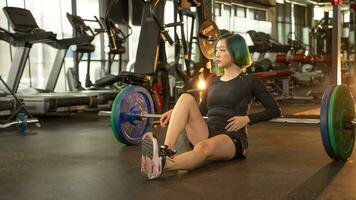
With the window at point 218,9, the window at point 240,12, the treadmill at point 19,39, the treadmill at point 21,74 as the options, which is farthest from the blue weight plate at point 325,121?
the window at point 240,12

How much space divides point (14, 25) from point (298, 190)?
15.4 feet

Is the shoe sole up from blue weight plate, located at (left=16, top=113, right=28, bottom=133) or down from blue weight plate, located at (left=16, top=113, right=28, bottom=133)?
up

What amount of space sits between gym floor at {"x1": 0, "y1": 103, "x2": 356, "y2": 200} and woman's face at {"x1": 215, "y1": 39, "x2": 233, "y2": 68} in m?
0.57

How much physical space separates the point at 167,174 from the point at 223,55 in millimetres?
701

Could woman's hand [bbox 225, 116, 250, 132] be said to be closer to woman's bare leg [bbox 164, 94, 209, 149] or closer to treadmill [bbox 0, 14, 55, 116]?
woman's bare leg [bbox 164, 94, 209, 149]

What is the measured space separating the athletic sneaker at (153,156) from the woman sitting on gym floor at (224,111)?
12 cm

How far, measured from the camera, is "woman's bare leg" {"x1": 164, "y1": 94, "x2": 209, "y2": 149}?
2.35 metres

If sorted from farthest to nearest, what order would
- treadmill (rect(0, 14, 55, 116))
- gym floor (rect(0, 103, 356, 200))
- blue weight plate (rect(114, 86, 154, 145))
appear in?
treadmill (rect(0, 14, 55, 116))
blue weight plate (rect(114, 86, 154, 145))
gym floor (rect(0, 103, 356, 200))

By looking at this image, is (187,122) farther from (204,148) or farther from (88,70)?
(88,70)

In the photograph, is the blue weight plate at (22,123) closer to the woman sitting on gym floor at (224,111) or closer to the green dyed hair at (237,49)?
the woman sitting on gym floor at (224,111)

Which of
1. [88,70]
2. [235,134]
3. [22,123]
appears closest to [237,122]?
[235,134]

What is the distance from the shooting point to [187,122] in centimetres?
252

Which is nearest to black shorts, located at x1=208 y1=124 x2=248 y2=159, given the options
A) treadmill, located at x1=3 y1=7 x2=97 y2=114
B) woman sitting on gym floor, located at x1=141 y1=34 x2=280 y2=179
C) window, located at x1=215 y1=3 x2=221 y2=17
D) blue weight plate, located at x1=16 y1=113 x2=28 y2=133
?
woman sitting on gym floor, located at x1=141 y1=34 x2=280 y2=179

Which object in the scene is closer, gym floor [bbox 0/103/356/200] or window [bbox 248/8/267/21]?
gym floor [bbox 0/103/356/200]
